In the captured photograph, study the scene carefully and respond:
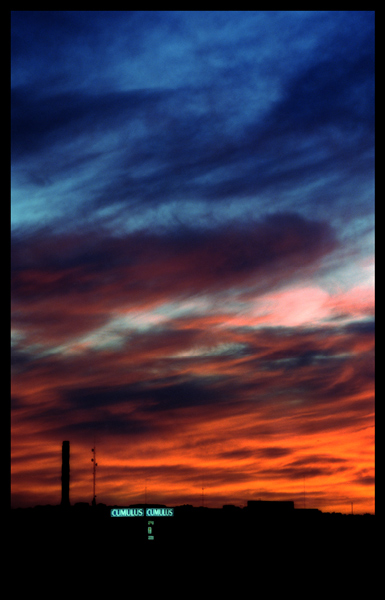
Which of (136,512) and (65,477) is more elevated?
(65,477)

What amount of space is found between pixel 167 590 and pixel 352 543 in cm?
2754

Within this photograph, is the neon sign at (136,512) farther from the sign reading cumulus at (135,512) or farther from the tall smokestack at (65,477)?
the tall smokestack at (65,477)

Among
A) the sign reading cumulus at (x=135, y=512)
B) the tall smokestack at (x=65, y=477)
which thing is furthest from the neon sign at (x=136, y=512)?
the tall smokestack at (x=65, y=477)

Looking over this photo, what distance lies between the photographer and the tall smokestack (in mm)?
81000

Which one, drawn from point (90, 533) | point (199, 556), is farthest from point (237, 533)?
point (90, 533)

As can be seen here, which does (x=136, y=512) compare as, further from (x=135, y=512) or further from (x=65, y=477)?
(x=65, y=477)

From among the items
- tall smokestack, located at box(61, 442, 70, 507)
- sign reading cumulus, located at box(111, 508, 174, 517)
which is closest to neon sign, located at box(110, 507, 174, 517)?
sign reading cumulus, located at box(111, 508, 174, 517)

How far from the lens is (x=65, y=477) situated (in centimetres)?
8156

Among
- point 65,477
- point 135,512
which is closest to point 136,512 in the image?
point 135,512

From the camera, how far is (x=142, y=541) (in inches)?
3083

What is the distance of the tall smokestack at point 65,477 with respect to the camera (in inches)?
3189

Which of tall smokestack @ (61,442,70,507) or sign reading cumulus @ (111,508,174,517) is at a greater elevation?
tall smokestack @ (61,442,70,507)

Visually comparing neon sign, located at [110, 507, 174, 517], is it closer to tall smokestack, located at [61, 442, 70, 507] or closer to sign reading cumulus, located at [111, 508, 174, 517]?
sign reading cumulus, located at [111, 508, 174, 517]
